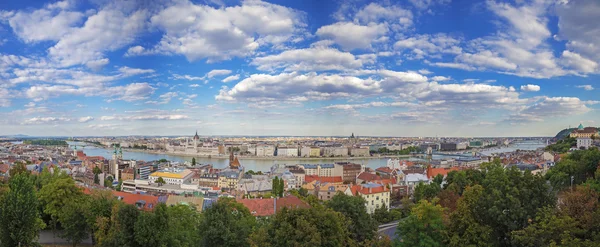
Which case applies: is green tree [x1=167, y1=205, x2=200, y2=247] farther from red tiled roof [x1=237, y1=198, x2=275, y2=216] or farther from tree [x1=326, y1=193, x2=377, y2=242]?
red tiled roof [x1=237, y1=198, x2=275, y2=216]

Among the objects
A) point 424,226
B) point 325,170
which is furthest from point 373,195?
point 325,170

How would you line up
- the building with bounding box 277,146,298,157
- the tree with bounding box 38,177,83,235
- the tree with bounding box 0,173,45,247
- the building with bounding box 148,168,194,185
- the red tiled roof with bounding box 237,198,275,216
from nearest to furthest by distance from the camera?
1. the tree with bounding box 0,173,45,247
2. the tree with bounding box 38,177,83,235
3. the red tiled roof with bounding box 237,198,275,216
4. the building with bounding box 148,168,194,185
5. the building with bounding box 277,146,298,157

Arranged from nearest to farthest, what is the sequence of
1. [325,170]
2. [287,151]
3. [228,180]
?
[228,180], [325,170], [287,151]

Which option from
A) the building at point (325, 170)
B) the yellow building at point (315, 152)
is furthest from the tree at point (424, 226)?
the yellow building at point (315, 152)

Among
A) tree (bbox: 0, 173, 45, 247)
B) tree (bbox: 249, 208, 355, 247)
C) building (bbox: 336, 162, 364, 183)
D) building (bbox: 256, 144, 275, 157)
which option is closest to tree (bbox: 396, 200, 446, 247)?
tree (bbox: 249, 208, 355, 247)

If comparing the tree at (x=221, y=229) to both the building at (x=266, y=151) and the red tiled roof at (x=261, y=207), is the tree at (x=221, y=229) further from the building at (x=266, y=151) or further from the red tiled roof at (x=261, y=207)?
the building at (x=266, y=151)

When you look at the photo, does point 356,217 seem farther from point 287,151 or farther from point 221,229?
point 287,151

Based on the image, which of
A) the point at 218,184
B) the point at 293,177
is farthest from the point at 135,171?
the point at 293,177
